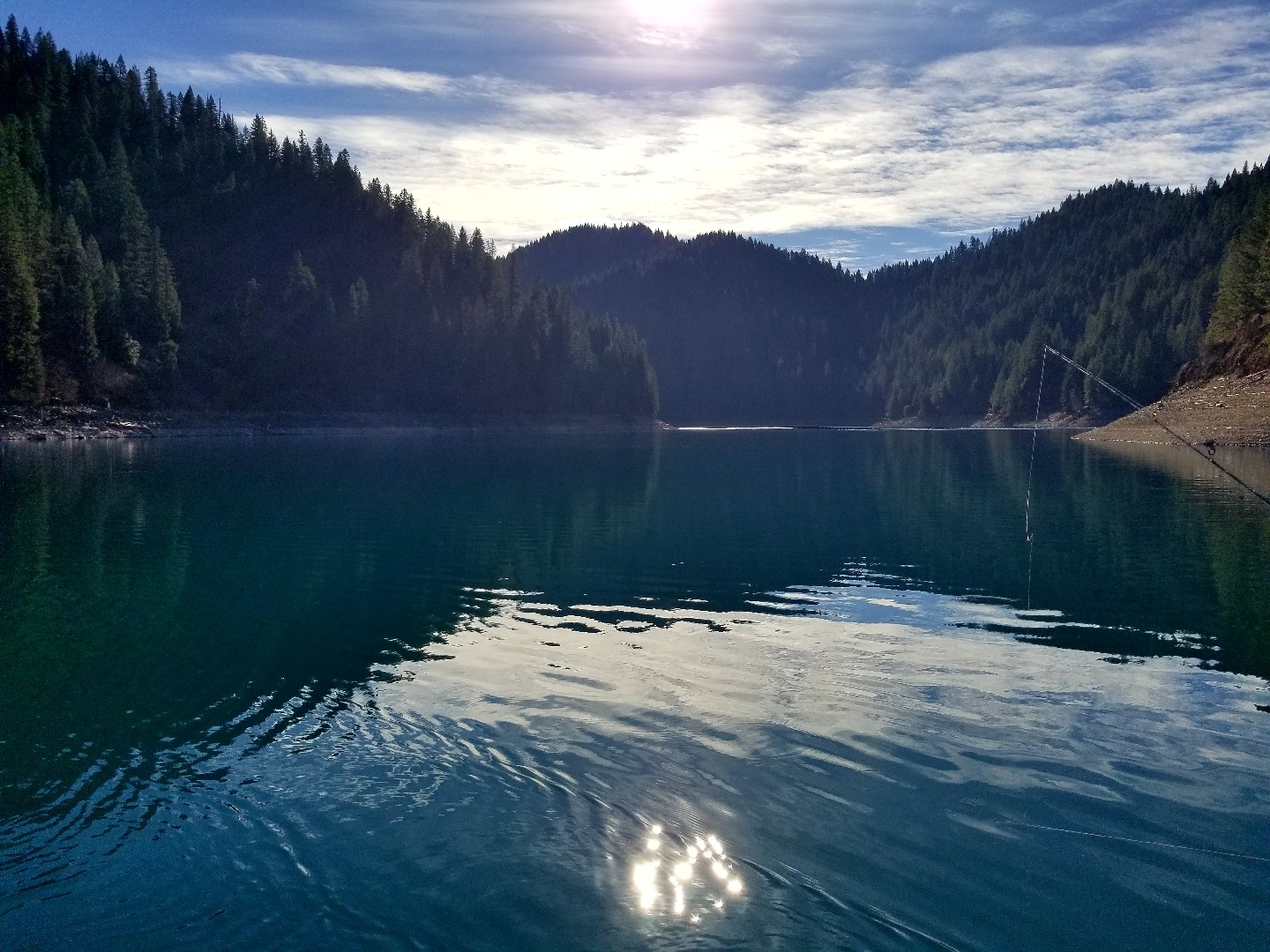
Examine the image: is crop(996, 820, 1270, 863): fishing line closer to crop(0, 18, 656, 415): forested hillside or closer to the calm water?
the calm water

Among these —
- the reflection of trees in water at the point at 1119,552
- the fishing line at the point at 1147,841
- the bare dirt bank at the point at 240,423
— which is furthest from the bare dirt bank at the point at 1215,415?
the bare dirt bank at the point at 240,423

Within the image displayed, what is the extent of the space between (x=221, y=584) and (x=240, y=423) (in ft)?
344

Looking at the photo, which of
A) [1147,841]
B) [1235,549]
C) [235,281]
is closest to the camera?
[1147,841]

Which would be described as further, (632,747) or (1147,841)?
(632,747)

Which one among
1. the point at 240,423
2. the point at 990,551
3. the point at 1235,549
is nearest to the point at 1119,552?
the point at 1235,549

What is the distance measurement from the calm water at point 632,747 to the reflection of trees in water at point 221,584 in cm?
13

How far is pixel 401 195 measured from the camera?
647 ft

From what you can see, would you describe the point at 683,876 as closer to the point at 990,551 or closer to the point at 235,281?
the point at 990,551

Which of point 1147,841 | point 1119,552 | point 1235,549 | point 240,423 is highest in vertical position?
point 240,423

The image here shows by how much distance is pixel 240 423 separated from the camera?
121 m

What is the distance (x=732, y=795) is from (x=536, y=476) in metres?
50.6

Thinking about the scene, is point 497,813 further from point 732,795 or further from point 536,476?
point 536,476

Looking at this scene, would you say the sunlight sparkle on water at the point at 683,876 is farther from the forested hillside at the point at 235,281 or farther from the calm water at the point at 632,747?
the forested hillside at the point at 235,281

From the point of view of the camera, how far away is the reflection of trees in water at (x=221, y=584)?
13.6 m
